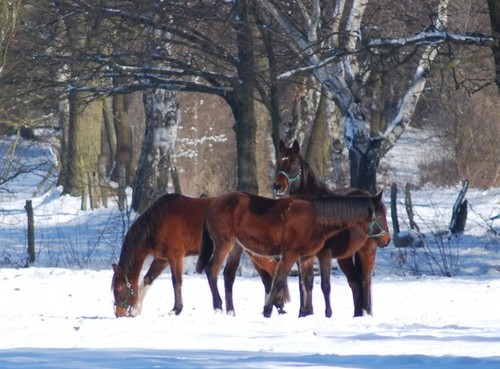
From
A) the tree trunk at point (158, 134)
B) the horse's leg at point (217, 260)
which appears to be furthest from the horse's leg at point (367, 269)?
the tree trunk at point (158, 134)

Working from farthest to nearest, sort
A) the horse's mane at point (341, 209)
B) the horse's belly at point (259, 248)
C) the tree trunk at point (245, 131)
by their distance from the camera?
the tree trunk at point (245, 131) < the horse's belly at point (259, 248) < the horse's mane at point (341, 209)

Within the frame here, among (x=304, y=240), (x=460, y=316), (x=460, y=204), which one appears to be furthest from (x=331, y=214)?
(x=460, y=204)

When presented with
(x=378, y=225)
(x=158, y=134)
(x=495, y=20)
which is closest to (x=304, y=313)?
(x=378, y=225)

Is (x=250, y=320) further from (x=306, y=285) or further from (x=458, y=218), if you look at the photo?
(x=458, y=218)

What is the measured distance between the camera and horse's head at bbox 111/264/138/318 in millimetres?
12344

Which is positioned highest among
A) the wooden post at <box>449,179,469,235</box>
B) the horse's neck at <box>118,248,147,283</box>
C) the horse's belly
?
the wooden post at <box>449,179,469,235</box>

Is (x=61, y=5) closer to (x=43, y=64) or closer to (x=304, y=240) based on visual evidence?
(x=43, y=64)

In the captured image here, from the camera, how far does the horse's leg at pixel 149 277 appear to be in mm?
12477

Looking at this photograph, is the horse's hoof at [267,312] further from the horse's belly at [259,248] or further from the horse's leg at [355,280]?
the horse's leg at [355,280]

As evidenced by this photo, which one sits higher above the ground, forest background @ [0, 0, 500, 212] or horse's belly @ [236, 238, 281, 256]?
forest background @ [0, 0, 500, 212]

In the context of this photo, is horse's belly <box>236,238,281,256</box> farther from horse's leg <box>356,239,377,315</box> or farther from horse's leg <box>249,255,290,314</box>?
horse's leg <box>356,239,377,315</box>

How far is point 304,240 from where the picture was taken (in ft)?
38.2

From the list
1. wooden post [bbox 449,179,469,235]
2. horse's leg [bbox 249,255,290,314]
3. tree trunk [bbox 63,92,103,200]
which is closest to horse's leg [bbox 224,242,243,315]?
horse's leg [bbox 249,255,290,314]

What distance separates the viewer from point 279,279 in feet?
38.6
